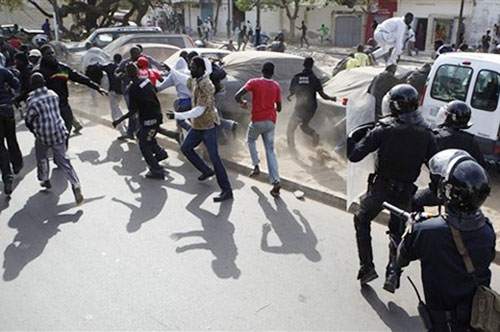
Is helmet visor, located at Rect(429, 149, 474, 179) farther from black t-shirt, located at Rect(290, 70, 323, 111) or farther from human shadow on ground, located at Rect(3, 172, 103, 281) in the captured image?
black t-shirt, located at Rect(290, 70, 323, 111)

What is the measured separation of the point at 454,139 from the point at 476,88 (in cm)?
291

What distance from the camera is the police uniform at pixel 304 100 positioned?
24.7 feet

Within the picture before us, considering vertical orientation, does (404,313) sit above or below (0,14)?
below

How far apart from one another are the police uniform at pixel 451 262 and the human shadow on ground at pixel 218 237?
2.15m

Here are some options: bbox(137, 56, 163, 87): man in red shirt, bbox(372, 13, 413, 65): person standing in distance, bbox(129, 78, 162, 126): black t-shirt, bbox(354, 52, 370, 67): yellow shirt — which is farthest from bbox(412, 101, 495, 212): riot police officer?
bbox(354, 52, 370, 67): yellow shirt

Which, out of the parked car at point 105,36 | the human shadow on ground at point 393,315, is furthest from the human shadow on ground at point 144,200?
the parked car at point 105,36

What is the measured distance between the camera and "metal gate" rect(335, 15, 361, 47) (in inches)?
1362

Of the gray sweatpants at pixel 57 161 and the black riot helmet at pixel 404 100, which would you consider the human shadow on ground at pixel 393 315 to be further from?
the gray sweatpants at pixel 57 161

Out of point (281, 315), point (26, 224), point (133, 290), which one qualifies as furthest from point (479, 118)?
point (26, 224)

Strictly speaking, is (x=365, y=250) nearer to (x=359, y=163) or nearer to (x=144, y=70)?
(x=359, y=163)

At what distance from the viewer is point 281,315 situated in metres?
3.73

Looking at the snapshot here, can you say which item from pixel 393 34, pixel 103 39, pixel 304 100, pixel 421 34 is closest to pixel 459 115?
pixel 304 100

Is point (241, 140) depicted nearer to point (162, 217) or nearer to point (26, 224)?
point (162, 217)

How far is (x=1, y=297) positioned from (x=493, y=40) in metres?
27.6
